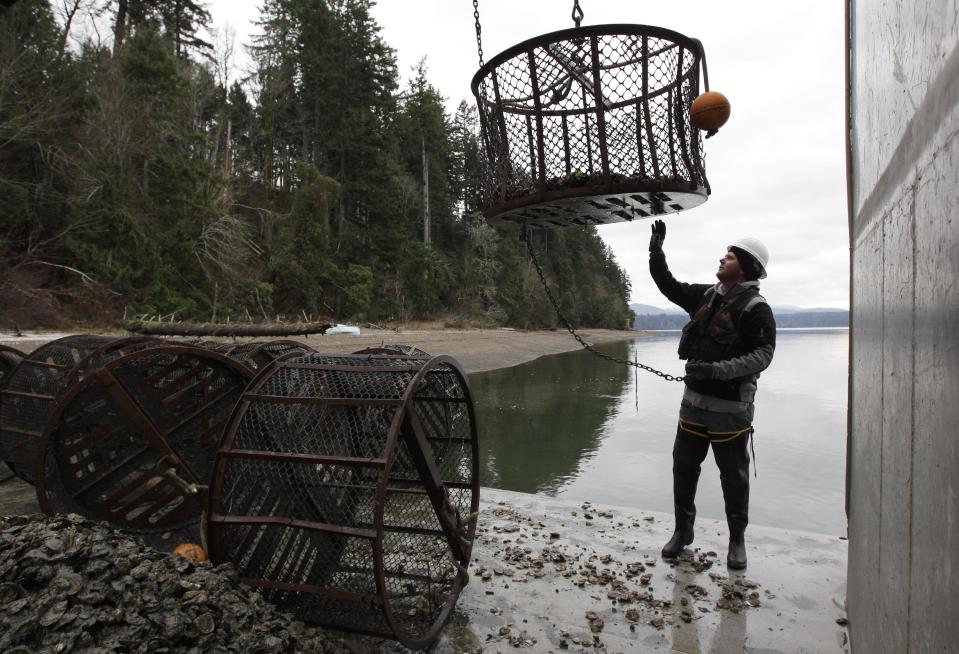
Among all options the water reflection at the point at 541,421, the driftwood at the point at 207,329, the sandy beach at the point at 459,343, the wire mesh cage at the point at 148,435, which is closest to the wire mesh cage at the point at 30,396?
the wire mesh cage at the point at 148,435

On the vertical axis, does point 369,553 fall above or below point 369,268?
below

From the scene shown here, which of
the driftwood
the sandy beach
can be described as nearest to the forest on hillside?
the sandy beach

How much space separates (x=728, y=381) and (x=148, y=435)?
3.62m

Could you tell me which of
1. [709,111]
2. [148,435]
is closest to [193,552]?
[148,435]

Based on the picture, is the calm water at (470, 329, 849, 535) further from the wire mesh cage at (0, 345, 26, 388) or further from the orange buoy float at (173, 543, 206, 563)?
the wire mesh cage at (0, 345, 26, 388)

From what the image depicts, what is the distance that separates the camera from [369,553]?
11.4ft

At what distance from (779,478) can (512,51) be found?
26.0 feet

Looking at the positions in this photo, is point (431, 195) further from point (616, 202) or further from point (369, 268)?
point (616, 202)

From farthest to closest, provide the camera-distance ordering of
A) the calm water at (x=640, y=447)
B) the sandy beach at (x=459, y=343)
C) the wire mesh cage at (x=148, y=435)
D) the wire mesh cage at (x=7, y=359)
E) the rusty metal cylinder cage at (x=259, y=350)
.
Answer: the sandy beach at (x=459, y=343) < the calm water at (x=640, y=447) < the wire mesh cage at (x=7, y=359) < the rusty metal cylinder cage at (x=259, y=350) < the wire mesh cage at (x=148, y=435)

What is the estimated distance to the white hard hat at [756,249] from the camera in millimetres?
3898

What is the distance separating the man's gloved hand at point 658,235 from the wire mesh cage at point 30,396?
12.5 feet

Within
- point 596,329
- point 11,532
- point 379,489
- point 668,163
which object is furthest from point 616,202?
point 596,329

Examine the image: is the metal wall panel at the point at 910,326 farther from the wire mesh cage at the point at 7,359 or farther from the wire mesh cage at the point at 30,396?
the wire mesh cage at the point at 7,359

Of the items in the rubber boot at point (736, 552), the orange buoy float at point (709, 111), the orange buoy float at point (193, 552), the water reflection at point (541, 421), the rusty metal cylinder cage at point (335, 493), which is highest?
the orange buoy float at point (709, 111)
